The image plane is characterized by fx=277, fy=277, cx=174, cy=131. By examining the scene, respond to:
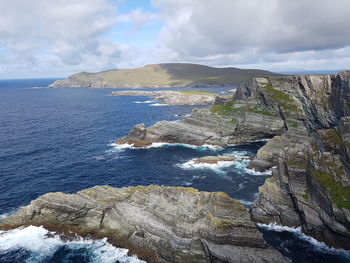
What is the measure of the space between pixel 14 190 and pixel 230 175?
150ft

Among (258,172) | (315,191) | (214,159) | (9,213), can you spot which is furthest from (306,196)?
(9,213)

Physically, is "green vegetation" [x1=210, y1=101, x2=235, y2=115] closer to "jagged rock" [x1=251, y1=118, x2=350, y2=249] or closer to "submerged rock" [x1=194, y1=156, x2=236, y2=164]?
"submerged rock" [x1=194, y1=156, x2=236, y2=164]

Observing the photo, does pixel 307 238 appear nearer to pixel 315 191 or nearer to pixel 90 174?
pixel 315 191

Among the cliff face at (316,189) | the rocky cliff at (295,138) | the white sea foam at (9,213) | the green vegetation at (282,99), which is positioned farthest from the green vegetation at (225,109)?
the white sea foam at (9,213)

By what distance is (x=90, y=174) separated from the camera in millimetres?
65188

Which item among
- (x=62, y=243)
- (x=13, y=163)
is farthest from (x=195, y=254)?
(x=13, y=163)

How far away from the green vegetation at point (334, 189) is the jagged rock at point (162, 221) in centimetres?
1159

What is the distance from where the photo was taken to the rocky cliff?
39.4m

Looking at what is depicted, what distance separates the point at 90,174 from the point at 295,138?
53623mm

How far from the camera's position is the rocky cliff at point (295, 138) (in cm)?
3941

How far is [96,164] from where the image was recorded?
236 ft

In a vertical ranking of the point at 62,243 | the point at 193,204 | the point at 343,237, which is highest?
the point at 193,204

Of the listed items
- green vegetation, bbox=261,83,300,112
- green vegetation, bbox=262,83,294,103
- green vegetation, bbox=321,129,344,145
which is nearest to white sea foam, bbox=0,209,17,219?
green vegetation, bbox=321,129,344,145

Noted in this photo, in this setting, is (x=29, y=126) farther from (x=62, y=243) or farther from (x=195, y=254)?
(x=195, y=254)
